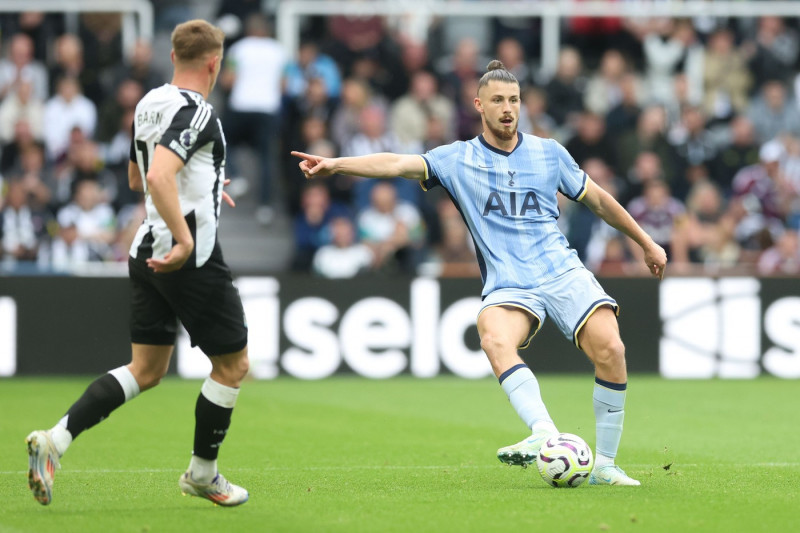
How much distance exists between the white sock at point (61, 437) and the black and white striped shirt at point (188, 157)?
0.87 meters

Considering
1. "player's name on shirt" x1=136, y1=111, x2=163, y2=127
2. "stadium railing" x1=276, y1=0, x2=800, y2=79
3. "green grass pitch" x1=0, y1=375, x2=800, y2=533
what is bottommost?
"green grass pitch" x1=0, y1=375, x2=800, y2=533

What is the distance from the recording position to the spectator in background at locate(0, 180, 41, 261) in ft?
49.2

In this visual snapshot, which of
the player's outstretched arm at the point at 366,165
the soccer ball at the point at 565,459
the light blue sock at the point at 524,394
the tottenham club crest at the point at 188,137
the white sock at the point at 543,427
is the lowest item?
the soccer ball at the point at 565,459

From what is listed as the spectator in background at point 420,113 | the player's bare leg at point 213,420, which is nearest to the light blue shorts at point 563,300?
the player's bare leg at point 213,420

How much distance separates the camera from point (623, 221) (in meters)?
7.24

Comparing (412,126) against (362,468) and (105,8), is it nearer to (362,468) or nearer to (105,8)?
(105,8)

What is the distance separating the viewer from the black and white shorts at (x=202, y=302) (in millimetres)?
6043

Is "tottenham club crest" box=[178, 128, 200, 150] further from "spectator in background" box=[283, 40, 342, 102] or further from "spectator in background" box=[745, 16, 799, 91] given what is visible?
"spectator in background" box=[745, 16, 799, 91]

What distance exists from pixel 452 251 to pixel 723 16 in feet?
20.1

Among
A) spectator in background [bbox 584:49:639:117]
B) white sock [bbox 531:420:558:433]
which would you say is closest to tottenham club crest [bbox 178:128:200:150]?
white sock [bbox 531:420:558:433]

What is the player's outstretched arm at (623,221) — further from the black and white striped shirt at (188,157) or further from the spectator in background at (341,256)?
the spectator in background at (341,256)

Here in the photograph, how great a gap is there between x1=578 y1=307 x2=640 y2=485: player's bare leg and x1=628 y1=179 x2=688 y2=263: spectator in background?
28.0 feet

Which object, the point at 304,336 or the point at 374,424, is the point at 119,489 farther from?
the point at 304,336

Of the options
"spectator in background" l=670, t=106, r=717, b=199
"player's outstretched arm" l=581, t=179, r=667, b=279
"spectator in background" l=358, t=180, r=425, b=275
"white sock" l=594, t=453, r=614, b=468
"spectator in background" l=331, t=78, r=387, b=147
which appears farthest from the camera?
"spectator in background" l=670, t=106, r=717, b=199
